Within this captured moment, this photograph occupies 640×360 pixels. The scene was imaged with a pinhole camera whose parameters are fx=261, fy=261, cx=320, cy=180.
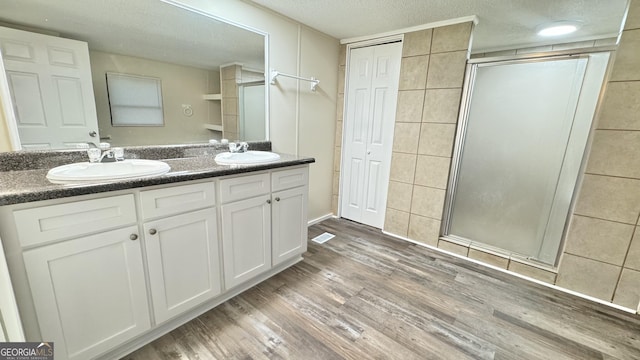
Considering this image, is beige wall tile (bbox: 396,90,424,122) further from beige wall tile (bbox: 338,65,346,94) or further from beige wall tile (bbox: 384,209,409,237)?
beige wall tile (bbox: 384,209,409,237)

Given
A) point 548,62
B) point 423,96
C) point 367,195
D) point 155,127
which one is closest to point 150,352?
point 155,127

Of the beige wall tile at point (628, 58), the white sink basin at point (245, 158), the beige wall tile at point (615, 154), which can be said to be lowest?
the white sink basin at point (245, 158)

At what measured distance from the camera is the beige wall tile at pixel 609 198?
5.43 ft

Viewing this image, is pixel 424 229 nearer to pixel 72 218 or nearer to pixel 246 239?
pixel 246 239

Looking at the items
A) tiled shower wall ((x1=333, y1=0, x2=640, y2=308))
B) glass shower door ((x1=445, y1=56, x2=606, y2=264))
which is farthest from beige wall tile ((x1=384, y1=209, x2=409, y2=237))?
glass shower door ((x1=445, y1=56, x2=606, y2=264))

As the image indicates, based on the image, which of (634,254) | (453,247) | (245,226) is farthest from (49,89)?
(634,254)

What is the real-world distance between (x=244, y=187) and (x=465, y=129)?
6.21ft

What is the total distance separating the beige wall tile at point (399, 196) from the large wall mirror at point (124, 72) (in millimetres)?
1552

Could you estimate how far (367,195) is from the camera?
296cm

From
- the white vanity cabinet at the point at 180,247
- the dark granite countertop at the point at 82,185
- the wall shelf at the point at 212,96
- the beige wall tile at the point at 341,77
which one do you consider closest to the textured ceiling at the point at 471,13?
the beige wall tile at the point at 341,77

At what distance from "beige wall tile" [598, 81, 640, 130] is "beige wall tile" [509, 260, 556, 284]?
1093 mm

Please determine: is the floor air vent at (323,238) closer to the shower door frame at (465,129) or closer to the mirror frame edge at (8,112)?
the shower door frame at (465,129)

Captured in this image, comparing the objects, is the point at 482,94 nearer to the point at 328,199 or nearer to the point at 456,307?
the point at 456,307

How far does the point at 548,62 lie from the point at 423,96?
34.0 inches
